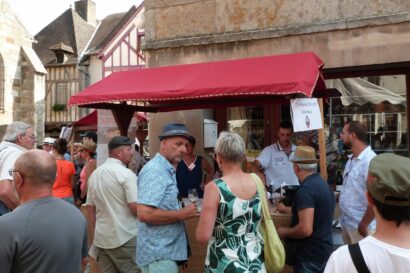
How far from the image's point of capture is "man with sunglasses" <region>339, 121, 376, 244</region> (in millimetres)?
4199

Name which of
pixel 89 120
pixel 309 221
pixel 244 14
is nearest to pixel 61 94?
pixel 89 120

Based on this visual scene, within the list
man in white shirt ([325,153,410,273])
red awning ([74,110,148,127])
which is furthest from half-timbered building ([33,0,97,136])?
man in white shirt ([325,153,410,273])

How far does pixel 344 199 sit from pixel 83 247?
8.59 feet

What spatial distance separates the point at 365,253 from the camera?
5.29 feet

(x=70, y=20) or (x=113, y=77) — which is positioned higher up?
(x=70, y=20)

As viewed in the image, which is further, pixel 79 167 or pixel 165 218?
pixel 79 167

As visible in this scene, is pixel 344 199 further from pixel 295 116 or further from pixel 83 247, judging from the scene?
pixel 83 247

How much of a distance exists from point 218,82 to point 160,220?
6.52ft

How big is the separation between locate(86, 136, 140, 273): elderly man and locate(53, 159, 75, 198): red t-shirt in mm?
1902

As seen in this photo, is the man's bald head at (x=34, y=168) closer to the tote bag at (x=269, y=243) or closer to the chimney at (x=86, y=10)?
the tote bag at (x=269, y=243)

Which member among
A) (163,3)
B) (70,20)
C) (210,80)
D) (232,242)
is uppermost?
(70,20)

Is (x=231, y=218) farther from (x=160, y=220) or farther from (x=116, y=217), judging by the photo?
(x=116, y=217)

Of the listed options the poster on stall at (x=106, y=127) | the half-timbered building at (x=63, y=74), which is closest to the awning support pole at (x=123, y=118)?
the poster on stall at (x=106, y=127)

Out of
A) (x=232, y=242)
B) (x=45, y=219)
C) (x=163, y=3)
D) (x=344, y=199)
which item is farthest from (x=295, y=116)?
(x=163, y=3)
